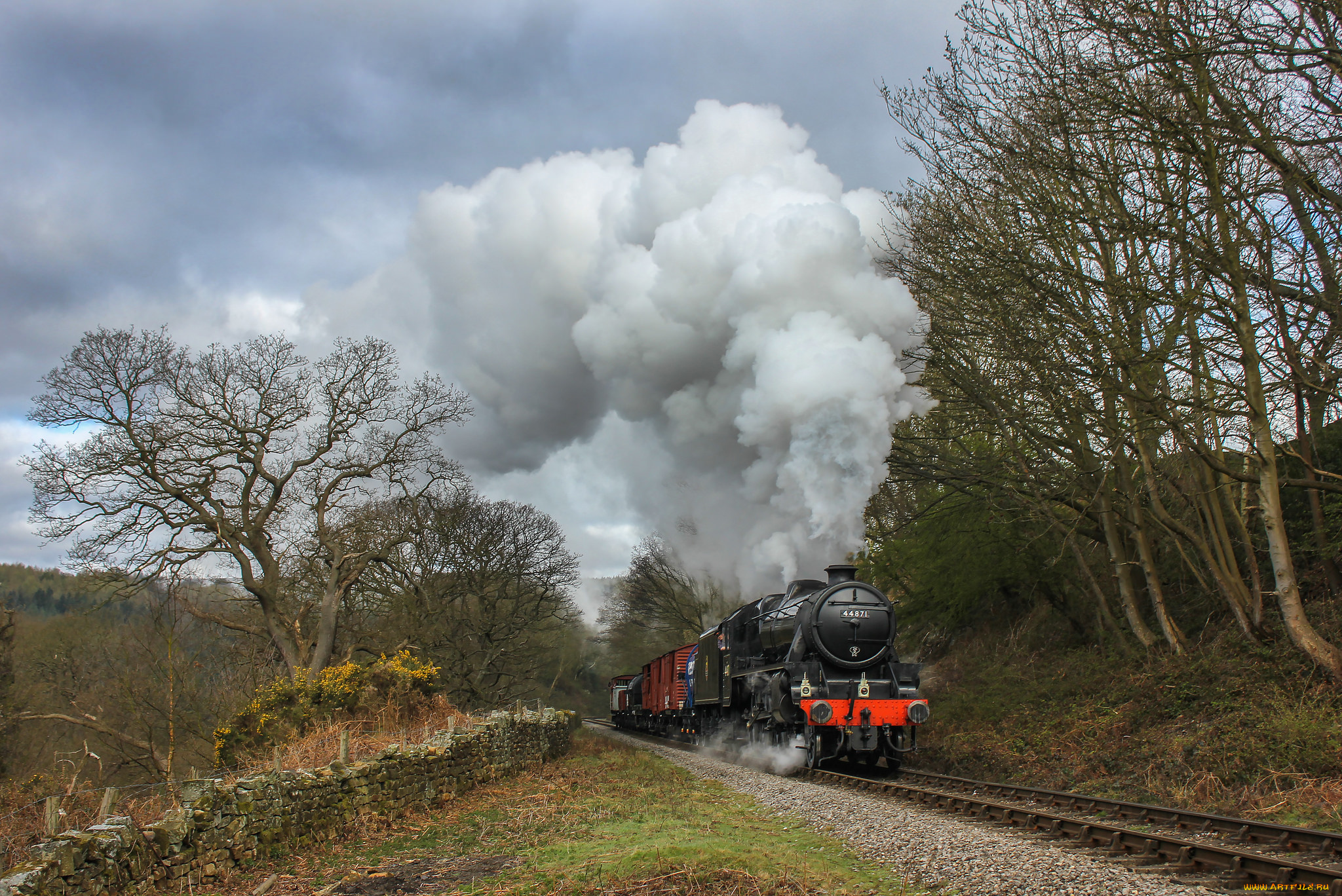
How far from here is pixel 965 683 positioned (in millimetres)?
18422

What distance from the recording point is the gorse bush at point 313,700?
12477 millimetres

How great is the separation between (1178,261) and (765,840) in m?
9.03

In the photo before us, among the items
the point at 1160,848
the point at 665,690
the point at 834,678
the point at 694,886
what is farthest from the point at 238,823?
the point at 665,690

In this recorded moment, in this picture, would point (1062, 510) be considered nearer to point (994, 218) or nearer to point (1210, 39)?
point (994, 218)

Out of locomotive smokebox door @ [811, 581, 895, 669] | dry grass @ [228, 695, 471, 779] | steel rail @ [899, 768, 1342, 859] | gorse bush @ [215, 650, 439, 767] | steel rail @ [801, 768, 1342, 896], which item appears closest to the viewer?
steel rail @ [801, 768, 1342, 896]

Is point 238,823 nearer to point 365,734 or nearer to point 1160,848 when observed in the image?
point 365,734

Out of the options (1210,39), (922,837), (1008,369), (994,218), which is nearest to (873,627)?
(1008,369)

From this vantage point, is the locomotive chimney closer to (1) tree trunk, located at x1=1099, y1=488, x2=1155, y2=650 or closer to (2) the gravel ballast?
(2) the gravel ballast

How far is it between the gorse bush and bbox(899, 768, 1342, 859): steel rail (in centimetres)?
892

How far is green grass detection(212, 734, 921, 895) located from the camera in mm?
5781

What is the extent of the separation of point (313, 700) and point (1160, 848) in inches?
454

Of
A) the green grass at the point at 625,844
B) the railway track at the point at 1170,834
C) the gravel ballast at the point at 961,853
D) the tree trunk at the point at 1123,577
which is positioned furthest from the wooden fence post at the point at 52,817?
the tree trunk at the point at 1123,577

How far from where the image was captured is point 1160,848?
6402mm

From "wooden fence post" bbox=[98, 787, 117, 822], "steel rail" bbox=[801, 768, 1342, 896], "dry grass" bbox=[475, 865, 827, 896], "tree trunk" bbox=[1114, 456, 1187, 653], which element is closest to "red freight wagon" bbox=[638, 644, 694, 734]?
"tree trunk" bbox=[1114, 456, 1187, 653]
